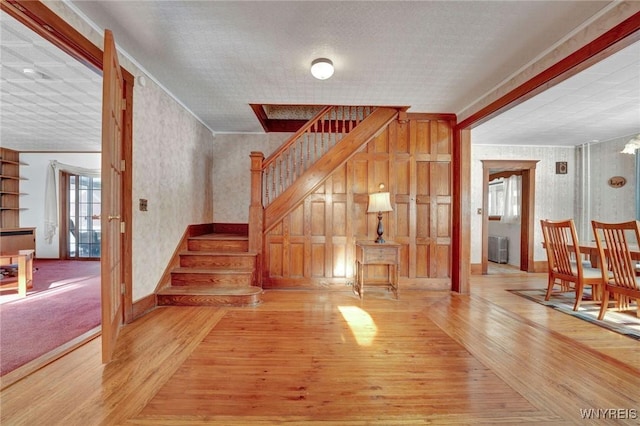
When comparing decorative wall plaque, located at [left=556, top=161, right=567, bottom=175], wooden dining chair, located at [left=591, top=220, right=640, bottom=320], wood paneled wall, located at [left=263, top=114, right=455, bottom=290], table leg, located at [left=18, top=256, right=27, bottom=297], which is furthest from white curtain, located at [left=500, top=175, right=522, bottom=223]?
table leg, located at [left=18, top=256, right=27, bottom=297]

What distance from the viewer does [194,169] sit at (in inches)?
173

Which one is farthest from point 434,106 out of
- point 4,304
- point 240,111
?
point 4,304

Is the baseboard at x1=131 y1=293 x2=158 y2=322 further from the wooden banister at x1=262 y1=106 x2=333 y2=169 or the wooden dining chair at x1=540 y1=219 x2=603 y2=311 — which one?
the wooden dining chair at x1=540 y1=219 x2=603 y2=311

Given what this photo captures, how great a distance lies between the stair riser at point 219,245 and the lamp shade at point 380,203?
195cm

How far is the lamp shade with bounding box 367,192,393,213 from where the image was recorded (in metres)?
3.88

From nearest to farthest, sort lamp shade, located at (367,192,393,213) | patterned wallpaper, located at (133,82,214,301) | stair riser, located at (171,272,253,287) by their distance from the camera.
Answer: patterned wallpaper, located at (133,82,214,301) < stair riser, located at (171,272,253,287) < lamp shade, located at (367,192,393,213)

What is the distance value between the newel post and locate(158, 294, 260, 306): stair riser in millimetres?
654

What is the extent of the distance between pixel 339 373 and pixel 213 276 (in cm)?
232

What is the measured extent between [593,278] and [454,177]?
2017 millimetres

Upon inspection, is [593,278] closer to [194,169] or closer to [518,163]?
[518,163]

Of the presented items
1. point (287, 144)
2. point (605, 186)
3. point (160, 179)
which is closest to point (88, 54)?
point (160, 179)

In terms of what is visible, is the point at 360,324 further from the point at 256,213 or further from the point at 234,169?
the point at 234,169

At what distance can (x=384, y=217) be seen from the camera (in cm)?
427
